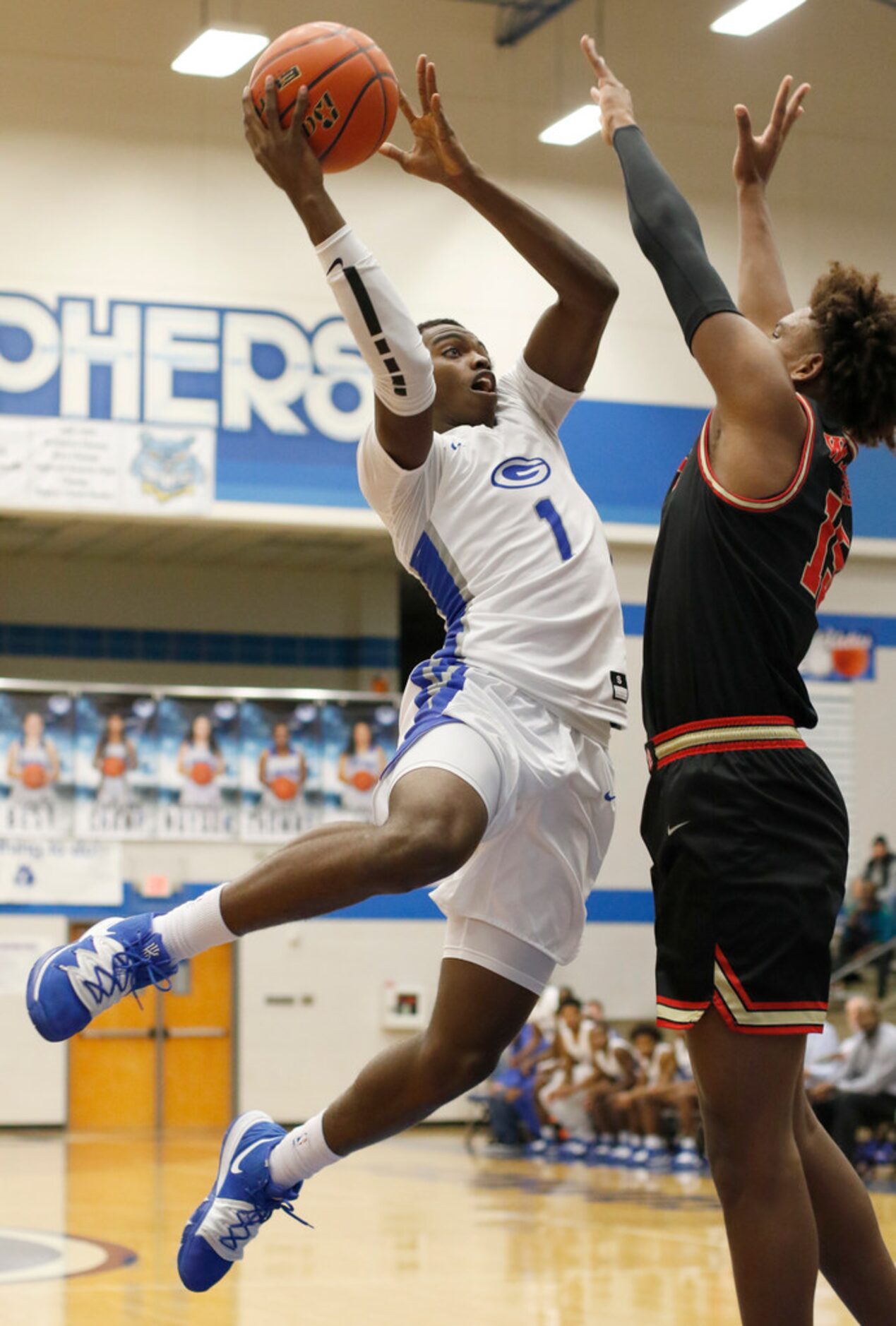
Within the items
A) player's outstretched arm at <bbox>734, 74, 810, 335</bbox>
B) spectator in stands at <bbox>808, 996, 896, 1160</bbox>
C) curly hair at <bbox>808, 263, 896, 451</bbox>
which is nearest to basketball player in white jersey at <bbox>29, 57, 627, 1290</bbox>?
player's outstretched arm at <bbox>734, 74, 810, 335</bbox>

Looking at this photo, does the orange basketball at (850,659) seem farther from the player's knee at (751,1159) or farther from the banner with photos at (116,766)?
the player's knee at (751,1159)

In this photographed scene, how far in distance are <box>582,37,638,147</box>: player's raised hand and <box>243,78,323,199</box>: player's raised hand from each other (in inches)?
27.5

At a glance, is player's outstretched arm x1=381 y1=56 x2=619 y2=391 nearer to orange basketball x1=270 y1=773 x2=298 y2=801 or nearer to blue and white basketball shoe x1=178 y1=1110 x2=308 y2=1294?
blue and white basketball shoe x1=178 y1=1110 x2=308 y2=1294

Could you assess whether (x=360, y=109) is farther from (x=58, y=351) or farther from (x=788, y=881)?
(x=58, y=351)

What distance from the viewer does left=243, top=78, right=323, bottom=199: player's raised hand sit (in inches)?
173

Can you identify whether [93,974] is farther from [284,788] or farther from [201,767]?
[284,788]

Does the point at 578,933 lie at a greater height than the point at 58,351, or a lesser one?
lesser

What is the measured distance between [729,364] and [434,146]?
1397 millimetres

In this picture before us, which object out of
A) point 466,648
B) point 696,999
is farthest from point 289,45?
point 696,999

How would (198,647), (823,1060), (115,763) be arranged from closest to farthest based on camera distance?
(823,1060), (115,763), (198,647)

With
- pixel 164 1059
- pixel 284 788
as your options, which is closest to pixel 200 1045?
pixel 164 1059

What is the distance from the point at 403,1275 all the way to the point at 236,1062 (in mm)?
10431

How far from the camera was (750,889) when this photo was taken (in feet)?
12.7

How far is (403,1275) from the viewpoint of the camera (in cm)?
848
